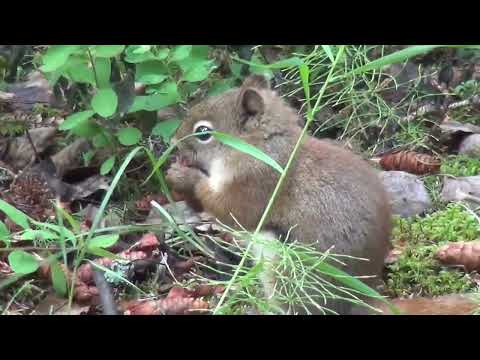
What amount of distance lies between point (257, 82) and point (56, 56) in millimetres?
939

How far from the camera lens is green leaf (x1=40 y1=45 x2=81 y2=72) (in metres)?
3.71

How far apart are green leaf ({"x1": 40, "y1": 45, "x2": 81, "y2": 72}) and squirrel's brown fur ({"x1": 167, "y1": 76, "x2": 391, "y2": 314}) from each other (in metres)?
0.64

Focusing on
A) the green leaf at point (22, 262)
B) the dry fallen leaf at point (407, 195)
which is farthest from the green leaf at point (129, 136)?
the dry fallen leaf at point (407, 195)

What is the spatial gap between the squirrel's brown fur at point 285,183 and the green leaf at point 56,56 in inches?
25.1

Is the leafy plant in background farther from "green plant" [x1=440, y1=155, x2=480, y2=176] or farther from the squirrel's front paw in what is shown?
"green plant" [x1=440, y1=155, x2=480, y2=176]

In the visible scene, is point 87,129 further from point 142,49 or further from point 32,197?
point 142,49

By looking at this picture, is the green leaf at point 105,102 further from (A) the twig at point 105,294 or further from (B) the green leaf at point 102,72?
(A) the twig at point 105,294

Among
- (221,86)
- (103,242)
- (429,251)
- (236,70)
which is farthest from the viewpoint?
(236,70)

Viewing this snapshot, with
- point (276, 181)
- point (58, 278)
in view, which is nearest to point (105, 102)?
point (276, 181)

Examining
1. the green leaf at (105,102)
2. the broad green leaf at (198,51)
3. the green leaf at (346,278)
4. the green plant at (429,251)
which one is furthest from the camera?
the broad green leaf at (198,51)

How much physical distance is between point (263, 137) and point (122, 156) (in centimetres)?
94

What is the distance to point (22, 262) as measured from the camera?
3.17 m

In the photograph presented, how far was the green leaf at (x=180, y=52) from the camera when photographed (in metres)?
4.03

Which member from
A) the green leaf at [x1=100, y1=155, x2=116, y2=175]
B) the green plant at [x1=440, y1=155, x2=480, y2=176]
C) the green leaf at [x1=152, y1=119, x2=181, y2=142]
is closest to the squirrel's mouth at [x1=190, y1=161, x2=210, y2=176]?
the green leaf at [x1=152, y1=119, x2=181, y2=142]
